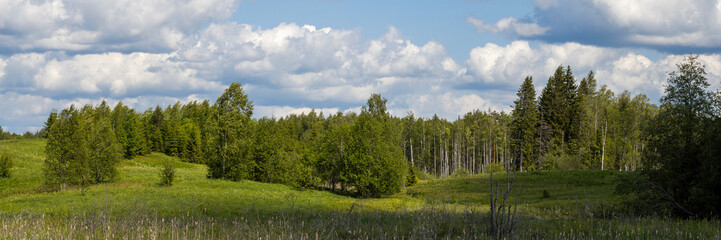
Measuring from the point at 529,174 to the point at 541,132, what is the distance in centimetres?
1608

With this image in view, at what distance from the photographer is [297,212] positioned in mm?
21641

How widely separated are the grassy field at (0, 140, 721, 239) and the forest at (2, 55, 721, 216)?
2822 mm

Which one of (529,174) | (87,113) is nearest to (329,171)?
(529,174)

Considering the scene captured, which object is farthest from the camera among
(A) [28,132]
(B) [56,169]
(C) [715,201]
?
(A) [28,132]

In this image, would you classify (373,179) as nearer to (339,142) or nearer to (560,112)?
(339,142)

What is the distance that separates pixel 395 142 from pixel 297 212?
31626mm

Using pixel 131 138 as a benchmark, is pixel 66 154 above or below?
below

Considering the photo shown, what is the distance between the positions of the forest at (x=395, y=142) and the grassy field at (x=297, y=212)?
2822mm

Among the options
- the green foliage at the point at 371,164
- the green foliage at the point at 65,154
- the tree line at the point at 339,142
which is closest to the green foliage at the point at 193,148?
the tree line at the point at 339,142

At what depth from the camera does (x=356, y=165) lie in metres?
44.8

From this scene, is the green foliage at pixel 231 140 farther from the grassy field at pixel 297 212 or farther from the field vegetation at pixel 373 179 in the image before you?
the grassy field at pixel 297 212

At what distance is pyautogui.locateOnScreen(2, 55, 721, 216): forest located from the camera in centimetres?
2308

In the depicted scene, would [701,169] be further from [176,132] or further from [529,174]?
[176,132]

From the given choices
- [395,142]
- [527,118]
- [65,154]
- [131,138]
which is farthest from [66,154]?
[527,118]
